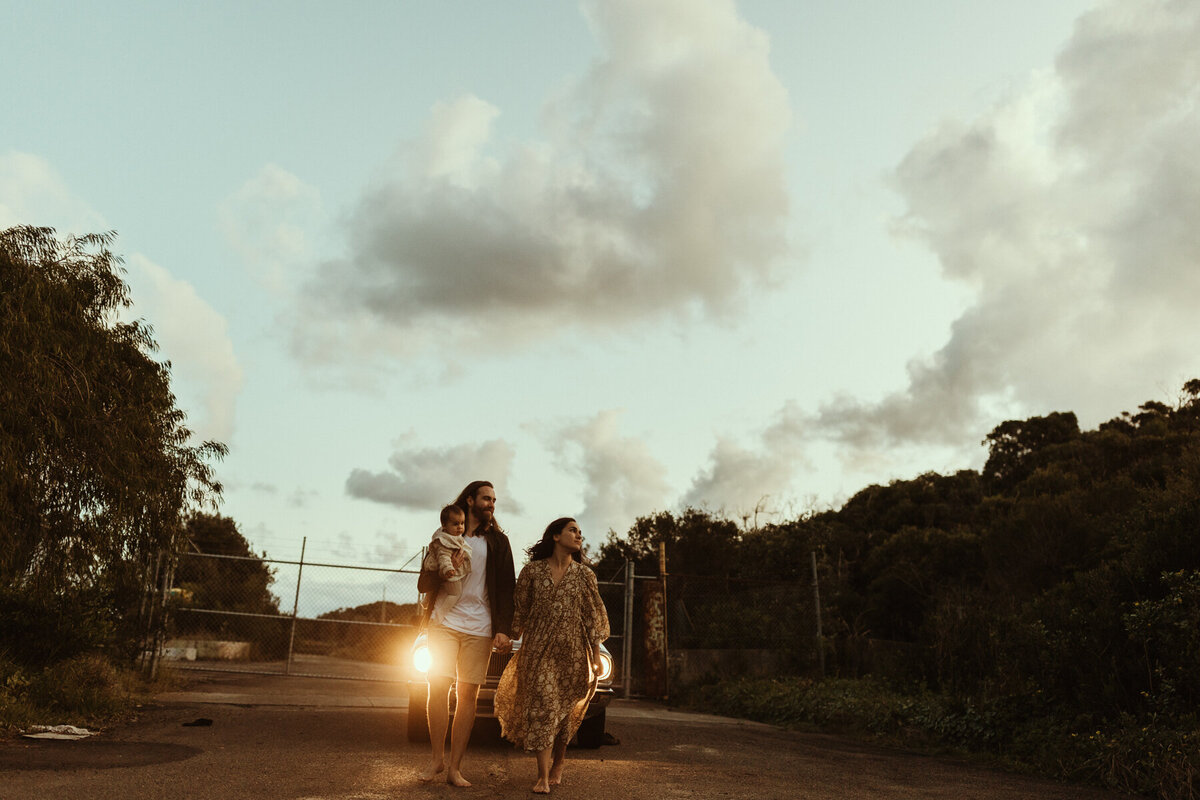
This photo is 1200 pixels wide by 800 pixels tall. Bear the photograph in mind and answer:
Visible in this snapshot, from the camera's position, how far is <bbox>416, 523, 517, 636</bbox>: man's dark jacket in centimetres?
551

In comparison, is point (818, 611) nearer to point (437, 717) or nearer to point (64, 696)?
point (437, 717)

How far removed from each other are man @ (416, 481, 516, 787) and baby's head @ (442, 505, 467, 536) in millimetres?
129

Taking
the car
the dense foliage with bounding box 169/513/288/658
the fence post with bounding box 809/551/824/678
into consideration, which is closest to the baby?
the car

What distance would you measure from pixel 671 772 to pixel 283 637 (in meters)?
18.9

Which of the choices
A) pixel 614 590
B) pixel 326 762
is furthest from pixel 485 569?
pixel 614 590

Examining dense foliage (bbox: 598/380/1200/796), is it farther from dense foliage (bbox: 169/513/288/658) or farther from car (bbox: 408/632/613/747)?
dense foliage (bbox: 169/513/288/658)

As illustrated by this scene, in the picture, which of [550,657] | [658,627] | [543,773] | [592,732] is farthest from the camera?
[658,627]

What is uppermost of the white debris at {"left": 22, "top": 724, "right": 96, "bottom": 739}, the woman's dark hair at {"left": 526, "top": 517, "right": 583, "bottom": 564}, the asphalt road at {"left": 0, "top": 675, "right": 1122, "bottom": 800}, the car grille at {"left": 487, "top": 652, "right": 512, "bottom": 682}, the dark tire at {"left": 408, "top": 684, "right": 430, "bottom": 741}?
the woman's dark hair at {"left": 526, "top": 517, "right": 583, "bottom": 564}

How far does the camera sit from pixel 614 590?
1809 cm

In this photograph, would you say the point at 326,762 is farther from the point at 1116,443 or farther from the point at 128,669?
the point at 1116,443

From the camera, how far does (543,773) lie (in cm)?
536

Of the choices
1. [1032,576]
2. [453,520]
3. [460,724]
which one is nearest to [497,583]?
[453,520]

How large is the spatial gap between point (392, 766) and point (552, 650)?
1.62 m

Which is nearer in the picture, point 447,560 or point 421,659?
point 447,560
